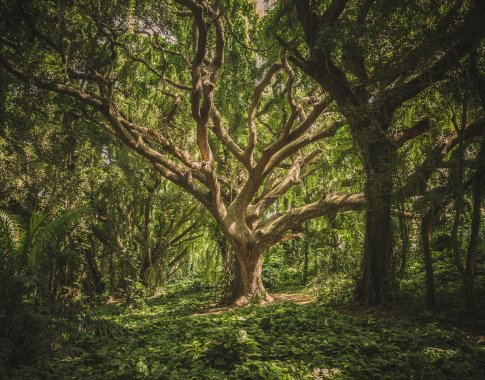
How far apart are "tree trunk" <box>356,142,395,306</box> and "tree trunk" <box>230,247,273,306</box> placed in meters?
3.14

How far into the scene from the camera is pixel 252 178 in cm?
929

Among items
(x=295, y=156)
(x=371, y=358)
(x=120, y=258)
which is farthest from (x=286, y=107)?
(x=371, y=358)

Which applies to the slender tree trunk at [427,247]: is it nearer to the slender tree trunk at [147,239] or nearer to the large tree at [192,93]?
the large tree at [192,93]

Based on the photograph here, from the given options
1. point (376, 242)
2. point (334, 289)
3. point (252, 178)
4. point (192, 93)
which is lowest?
point (334, 289)

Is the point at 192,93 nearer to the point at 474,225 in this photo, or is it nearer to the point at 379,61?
the point at 379,61

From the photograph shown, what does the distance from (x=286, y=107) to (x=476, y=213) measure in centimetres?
707

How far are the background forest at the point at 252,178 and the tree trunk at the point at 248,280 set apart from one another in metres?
0.06

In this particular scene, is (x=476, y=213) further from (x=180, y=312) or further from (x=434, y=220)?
(x=180, y=312)

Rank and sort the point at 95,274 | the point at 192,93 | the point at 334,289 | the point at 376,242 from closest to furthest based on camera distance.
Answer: the point at 376,242, the point at 192,93, the point at 334,289, the point at 95,274

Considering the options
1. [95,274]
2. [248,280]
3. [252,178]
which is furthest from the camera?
[95,274]

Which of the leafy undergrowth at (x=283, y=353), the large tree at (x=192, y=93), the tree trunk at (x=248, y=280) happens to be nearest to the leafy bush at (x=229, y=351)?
the leafy undergrowth at (x=283, y=353)

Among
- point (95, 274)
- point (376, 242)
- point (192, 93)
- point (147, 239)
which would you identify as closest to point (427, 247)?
point (376, 242)

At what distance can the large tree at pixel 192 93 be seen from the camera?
21.0 ft

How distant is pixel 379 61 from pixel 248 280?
6580mm
